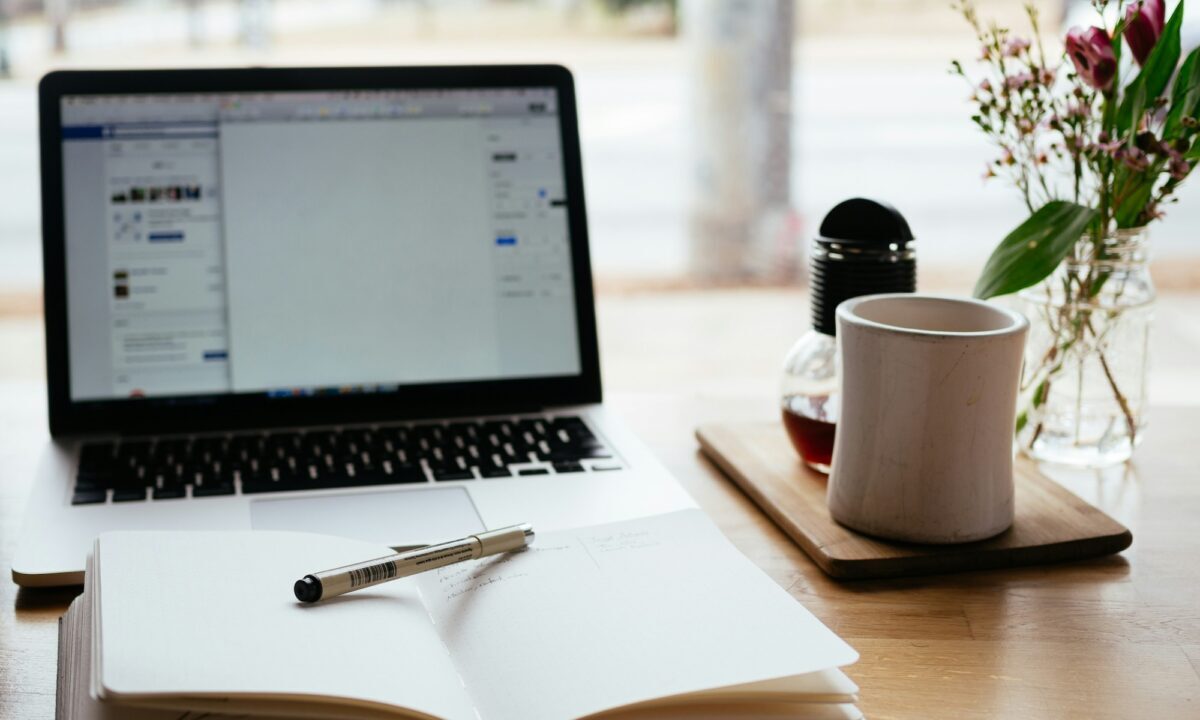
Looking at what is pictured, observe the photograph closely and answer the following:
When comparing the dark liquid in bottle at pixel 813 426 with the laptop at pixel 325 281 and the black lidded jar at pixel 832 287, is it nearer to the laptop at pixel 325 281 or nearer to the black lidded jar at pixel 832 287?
the black lidded jar at pixel 832 287

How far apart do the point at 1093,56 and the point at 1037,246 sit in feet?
0.44

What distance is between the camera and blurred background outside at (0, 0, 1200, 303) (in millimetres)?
4055

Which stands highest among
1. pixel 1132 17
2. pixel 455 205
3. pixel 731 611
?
pixel 1132 17

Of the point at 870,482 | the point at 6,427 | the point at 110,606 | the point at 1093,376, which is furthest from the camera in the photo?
the point at 6,427

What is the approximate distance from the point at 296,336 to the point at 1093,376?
0.64 metres

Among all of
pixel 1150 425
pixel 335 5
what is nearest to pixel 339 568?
pixel 1150 425

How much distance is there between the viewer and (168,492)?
816 millimetres

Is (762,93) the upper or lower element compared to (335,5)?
lower

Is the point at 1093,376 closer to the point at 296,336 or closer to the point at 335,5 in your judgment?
the point at 296,336

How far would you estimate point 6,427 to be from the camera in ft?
3.34

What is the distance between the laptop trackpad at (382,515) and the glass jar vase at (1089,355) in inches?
17.8

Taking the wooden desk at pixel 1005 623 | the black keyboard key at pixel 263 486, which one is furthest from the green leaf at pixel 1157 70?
the black keyboard key at pixel 263 486

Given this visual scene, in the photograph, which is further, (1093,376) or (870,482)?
(1093,376)

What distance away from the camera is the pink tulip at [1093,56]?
785 millimetres
